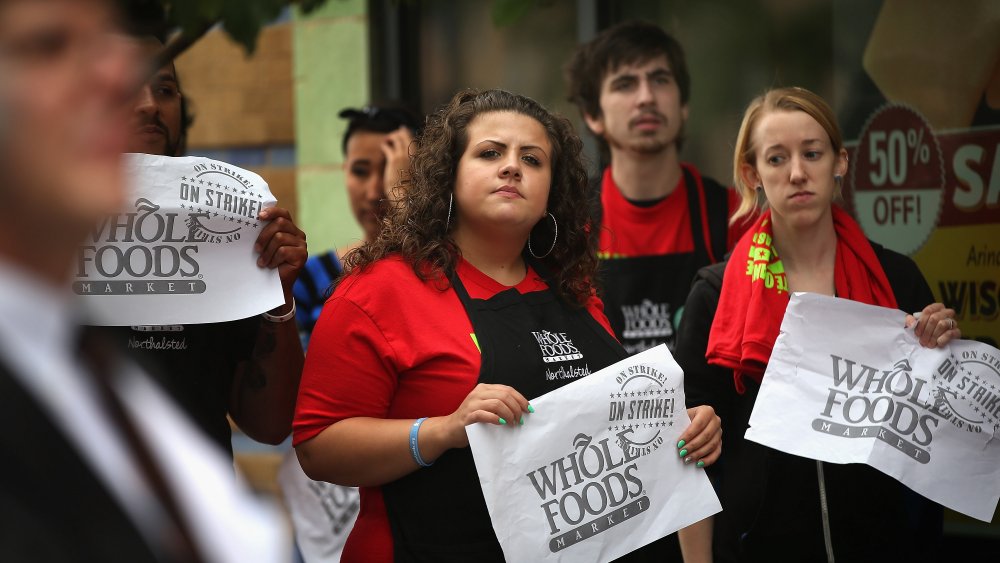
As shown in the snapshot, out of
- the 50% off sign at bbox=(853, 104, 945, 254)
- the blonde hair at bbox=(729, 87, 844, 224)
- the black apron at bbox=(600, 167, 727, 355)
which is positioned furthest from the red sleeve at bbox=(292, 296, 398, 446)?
the 50% off sign at bbox=(853, 104, 945, 254)

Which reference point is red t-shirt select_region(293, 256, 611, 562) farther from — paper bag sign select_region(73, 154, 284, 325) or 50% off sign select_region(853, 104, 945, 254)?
50% off sign select_region(853, 104, 945, 254)

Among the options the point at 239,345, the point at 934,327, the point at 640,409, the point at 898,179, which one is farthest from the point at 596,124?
the point at 239,345

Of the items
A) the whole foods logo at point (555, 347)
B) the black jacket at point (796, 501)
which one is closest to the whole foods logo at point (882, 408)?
the black jacket at point (796, 501)

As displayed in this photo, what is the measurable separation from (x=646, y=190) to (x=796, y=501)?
4.87 feet

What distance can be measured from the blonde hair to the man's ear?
1.06 meters

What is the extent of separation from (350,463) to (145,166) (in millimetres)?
904

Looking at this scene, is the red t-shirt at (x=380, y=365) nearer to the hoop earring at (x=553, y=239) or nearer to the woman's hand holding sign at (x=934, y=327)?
the hoop earring at (x=553, y=239)

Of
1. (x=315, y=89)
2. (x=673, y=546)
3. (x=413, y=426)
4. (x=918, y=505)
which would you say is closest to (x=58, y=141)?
(x=413, y=426)

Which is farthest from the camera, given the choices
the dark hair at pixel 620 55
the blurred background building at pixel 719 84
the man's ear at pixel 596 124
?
the man's ear at pixel 596 124

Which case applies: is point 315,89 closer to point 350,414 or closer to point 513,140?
point 513,140

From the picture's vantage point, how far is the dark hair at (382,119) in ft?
15.7

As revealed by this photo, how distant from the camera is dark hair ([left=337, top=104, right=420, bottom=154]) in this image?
4773 mm

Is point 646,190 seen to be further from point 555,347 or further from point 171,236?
point 171,236

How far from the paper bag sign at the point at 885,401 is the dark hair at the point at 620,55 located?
1.64 m
